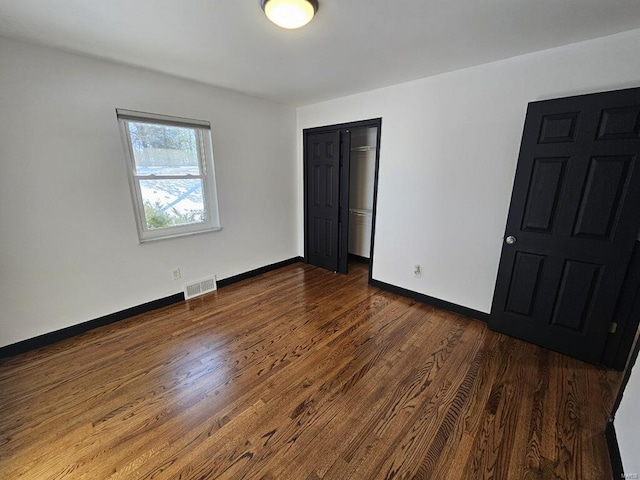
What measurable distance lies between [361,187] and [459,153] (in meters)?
1.86

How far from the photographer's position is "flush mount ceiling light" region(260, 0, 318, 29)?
138 centimetres

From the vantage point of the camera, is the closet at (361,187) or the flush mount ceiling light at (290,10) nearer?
the flush mount ceiling light at (290,10)

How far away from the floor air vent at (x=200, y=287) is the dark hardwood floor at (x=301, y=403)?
46 cm

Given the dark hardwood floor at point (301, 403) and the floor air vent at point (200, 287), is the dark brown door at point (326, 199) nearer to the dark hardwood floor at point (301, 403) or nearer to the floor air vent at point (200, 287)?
the dark hardwood floor at point (301, 403)

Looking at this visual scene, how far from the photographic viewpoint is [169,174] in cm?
274

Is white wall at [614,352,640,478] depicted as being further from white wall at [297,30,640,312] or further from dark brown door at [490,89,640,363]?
white wall at [297,30,640,312]

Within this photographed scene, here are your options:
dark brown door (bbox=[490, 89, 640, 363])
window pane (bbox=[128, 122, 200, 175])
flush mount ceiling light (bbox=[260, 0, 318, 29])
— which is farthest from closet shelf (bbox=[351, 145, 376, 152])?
flush mount ceiling light (bbox=[260, 0, 318, 29])

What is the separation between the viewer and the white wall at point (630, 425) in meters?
1.16

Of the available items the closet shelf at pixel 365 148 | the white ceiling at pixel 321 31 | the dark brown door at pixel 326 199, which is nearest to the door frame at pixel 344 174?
the dark brown door at pixel 326 199

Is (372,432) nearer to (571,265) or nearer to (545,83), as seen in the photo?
(571,265)

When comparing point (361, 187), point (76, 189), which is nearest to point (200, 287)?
point (76, 189)

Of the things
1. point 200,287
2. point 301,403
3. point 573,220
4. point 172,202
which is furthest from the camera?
point 200,287

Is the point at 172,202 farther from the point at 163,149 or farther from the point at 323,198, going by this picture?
the point at 323,198

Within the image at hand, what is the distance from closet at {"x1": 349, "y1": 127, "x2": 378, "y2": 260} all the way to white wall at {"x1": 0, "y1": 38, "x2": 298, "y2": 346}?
6.02 feet
